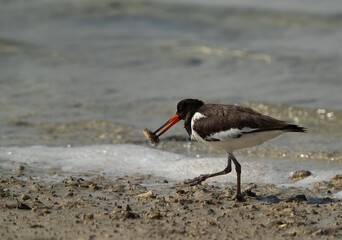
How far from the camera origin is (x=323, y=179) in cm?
645

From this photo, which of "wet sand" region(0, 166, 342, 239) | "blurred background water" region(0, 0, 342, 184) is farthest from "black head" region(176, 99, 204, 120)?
"blurred background water" region(0, 0, 342, 184)

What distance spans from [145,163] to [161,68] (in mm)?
5880

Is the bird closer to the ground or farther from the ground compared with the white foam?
farther from the ground

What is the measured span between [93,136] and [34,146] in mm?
975

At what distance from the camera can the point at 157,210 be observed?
5.33 meters

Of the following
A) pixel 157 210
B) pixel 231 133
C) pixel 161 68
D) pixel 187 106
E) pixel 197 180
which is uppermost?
pixel 161 68

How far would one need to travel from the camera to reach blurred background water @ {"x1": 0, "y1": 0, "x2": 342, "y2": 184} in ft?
28.5

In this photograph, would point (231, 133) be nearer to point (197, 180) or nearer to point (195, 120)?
point (195, 120)

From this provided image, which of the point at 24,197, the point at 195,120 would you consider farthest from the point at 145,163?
the point at 24,197

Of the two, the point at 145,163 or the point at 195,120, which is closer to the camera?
the point at 195,120

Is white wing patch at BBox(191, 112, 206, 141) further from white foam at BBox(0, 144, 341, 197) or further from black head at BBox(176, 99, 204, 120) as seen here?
white foam at BBox(0, 144, 341, 197)

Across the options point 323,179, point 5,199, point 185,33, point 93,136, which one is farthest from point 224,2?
point 5,199

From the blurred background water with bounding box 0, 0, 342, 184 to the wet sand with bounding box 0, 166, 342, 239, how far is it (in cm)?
154

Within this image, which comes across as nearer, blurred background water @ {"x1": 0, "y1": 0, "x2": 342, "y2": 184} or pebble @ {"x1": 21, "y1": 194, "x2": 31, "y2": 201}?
pebble @ {"x1": 21, "y1": 194, "x2": 31, "y2": 201}
